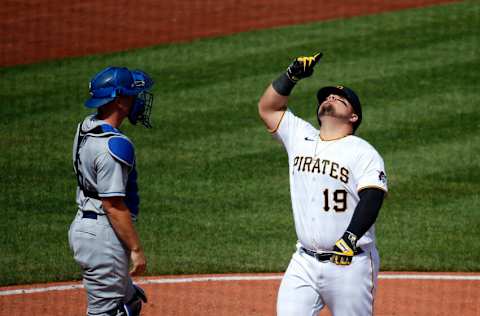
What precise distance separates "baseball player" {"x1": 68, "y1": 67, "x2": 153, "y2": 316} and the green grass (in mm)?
3305

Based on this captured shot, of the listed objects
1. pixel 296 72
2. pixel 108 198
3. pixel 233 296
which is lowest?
pixel 233 296

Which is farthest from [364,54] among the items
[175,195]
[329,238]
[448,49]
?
[329,238]

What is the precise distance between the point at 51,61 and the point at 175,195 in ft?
21.2

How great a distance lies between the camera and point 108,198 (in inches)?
225

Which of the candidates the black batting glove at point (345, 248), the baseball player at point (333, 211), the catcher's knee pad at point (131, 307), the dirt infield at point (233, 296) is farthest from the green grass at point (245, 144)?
the black batting glove at point (345, 248)

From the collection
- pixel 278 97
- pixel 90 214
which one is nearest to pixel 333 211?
pixel 278 97

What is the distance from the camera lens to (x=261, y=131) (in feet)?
44.0

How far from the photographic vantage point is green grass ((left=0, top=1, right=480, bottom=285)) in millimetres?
9938

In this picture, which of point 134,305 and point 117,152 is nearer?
point 117,152

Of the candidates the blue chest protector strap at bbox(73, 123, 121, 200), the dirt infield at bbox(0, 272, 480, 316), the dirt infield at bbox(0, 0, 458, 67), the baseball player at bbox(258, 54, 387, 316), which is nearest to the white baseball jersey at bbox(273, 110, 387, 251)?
the baseball player at bbox(258, 54, 387, 316)

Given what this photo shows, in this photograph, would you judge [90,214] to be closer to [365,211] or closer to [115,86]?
[115,86]

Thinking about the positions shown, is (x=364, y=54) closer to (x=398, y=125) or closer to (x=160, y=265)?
(x=398, y=125)

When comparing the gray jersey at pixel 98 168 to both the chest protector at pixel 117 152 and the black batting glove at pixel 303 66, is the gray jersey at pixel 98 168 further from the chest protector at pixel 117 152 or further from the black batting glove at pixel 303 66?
the black batting glove at pixel 303 66

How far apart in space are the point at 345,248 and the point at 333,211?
0.37 meters
